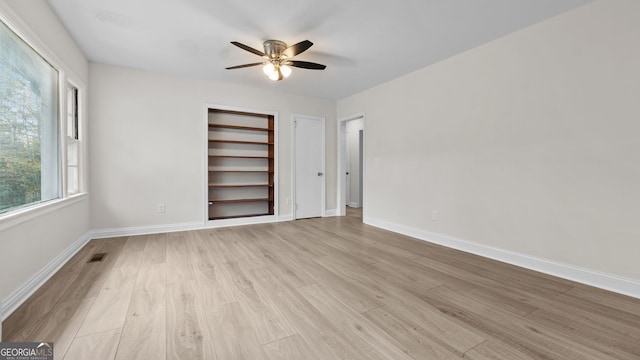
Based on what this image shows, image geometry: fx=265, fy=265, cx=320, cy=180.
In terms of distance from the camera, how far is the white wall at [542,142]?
2.10 metres

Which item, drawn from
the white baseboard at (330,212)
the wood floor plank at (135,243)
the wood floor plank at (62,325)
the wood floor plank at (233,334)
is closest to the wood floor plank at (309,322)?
the wood floor plank at (233,334)

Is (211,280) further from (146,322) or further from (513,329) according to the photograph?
(513,329)

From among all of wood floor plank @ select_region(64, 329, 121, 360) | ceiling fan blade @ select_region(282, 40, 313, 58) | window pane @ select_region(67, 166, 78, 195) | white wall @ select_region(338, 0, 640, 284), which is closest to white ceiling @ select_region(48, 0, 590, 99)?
ceiling fan blade @ select_region(282, 40, 313, 58)

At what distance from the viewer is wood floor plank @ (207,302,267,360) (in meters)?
1.37

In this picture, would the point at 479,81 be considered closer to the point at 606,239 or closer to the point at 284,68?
the point at 606,239

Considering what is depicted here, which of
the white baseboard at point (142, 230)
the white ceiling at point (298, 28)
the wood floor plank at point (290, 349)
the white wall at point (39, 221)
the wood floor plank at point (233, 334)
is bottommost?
the wood floor plank at point (290, 349)

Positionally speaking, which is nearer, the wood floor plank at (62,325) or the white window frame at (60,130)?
the wood floor plank at (62,325)

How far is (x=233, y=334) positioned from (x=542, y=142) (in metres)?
3.06

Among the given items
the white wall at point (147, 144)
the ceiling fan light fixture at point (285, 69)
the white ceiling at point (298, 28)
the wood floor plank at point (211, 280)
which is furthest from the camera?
the white wall at point (147, 144)

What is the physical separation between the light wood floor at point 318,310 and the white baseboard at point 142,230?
70cm

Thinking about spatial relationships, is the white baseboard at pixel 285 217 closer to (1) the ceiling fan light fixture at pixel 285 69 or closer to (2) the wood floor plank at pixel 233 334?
(1) the ceiling fan light fixture at pixel 285 69

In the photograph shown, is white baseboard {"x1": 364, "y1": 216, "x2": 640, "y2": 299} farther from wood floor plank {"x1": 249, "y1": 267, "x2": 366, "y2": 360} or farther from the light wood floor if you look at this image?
wood floor plank {"x1": 249, "y1": 267, "x2": 366, "y2": 360}

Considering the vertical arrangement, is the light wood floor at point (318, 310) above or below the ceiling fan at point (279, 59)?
below

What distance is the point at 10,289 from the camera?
5.86 feet
